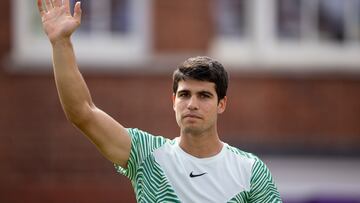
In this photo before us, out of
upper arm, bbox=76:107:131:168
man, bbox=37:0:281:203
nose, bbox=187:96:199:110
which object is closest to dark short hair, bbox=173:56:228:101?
man, bbox=37:0:281:203

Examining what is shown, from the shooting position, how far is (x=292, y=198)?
14.7 m

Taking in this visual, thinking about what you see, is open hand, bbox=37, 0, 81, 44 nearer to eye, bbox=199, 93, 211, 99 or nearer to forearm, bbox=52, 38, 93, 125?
forearm, bbox=52, 38, 93, 125

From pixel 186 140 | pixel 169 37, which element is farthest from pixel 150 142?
pixel 169 37

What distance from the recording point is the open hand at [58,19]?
551 cm

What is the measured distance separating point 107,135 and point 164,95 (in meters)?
9.20

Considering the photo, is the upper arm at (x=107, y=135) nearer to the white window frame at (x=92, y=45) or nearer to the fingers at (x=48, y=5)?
the fingers at (x=48, y=5)

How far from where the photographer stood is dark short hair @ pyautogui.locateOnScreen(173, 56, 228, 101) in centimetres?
575

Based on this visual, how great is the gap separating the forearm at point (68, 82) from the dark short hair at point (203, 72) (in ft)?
1.70

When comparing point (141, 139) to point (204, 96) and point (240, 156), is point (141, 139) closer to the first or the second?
point (204, 96)

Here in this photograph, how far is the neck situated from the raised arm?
294 millimetres

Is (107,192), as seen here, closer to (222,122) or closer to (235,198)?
(222,122)

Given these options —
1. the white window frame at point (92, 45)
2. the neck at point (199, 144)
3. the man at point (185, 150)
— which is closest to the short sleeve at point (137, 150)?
the man at point (185, 150)

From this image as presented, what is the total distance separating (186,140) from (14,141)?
9.37m

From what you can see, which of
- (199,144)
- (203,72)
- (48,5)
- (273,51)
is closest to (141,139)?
(199,144)
